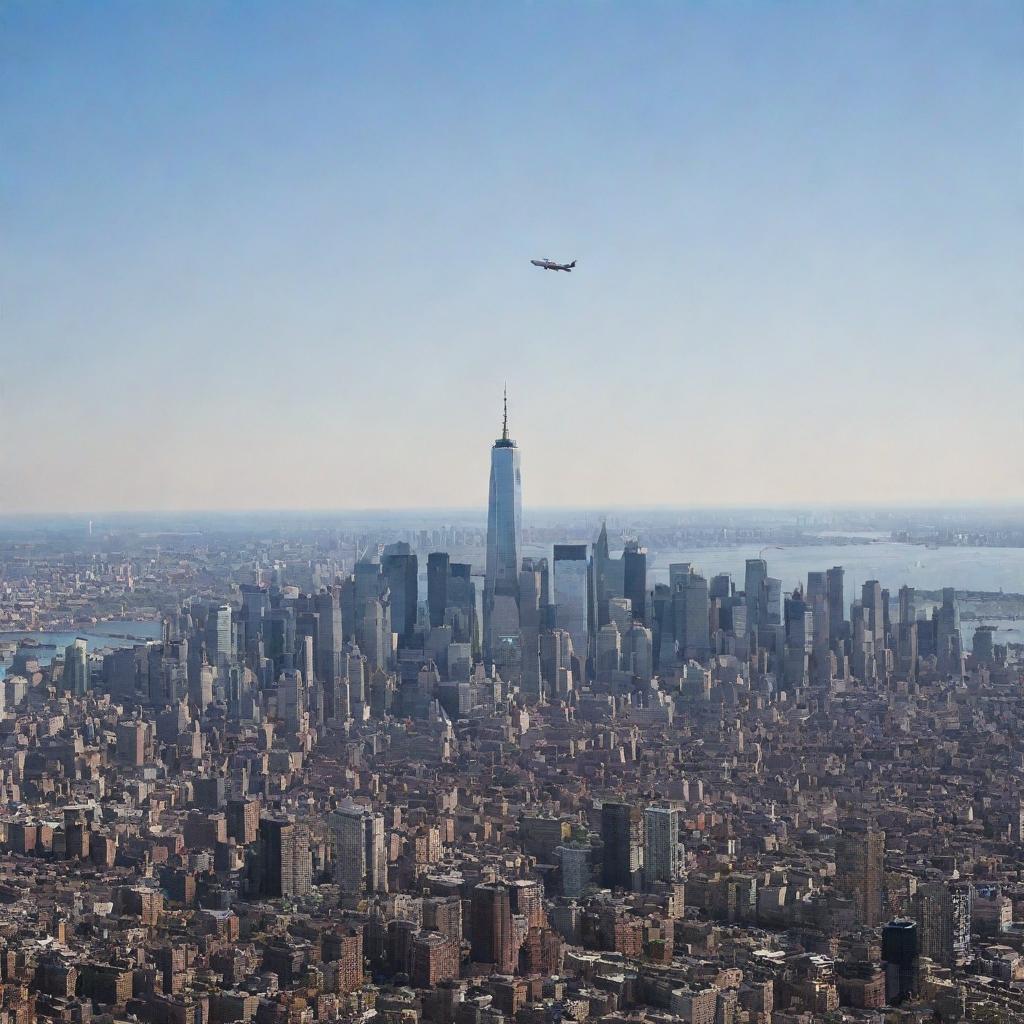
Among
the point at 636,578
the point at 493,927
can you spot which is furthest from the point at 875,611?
the point at 493,927

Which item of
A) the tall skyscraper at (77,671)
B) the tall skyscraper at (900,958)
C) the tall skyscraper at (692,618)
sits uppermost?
the tall skyscraper at (692,618)

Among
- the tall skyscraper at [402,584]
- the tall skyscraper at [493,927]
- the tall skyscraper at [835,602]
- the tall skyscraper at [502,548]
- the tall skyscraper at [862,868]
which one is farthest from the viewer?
the tall skyscraper at [402,584]

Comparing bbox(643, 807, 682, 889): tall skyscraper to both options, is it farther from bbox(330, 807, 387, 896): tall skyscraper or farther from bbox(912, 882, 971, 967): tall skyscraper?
bbox(330, 807, 387, 896): tall skyscraper

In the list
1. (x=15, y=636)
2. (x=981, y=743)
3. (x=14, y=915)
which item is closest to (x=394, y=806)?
(x=14, y=915)

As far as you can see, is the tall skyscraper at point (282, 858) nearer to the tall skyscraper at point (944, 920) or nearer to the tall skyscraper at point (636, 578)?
the tall skyscraper at point (944, 920)

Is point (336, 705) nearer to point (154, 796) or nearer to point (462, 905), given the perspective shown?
point (154, 796)

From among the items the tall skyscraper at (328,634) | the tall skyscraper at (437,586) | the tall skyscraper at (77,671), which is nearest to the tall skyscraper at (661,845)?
the tall skyscraper at (437,586)
